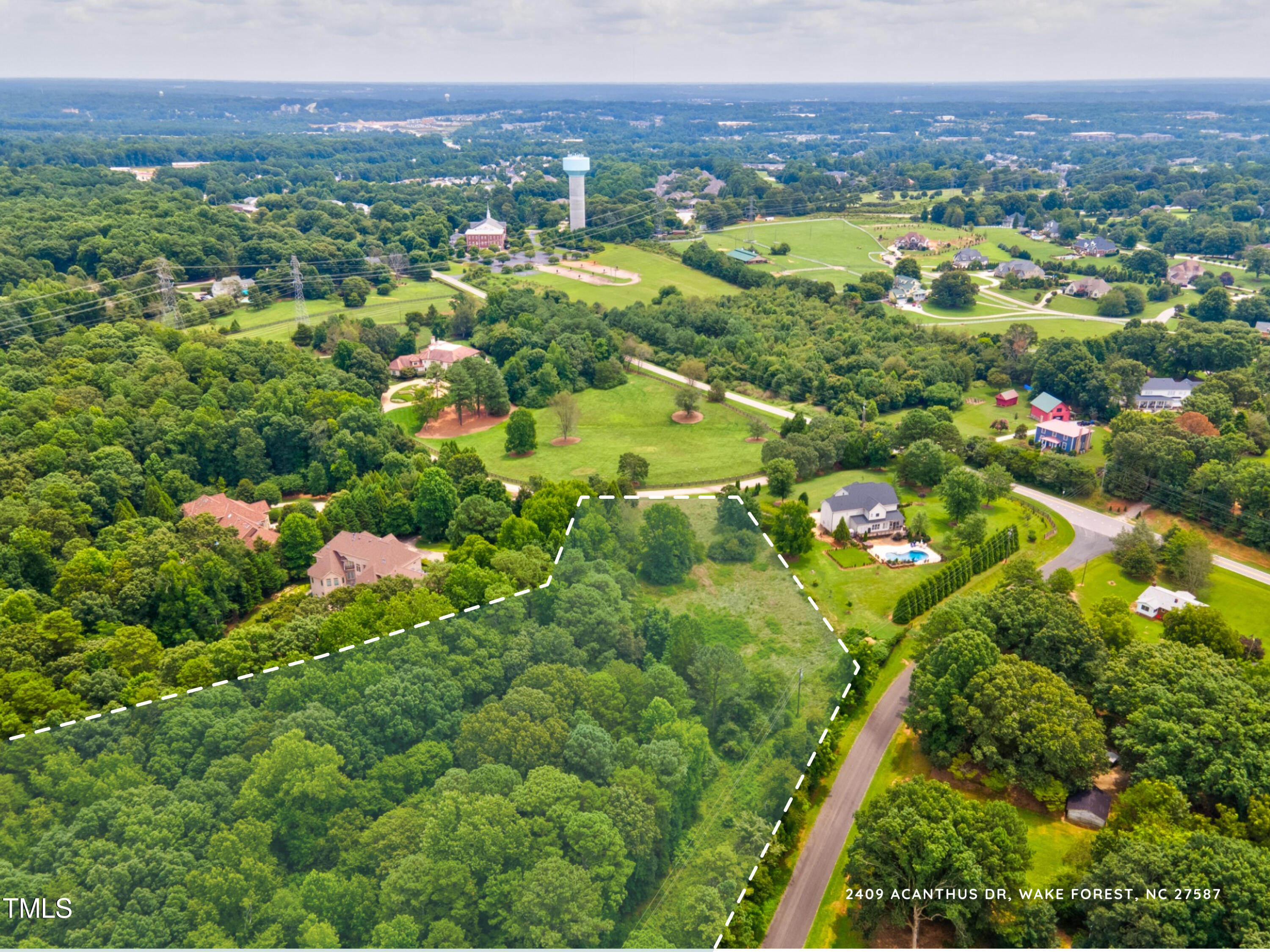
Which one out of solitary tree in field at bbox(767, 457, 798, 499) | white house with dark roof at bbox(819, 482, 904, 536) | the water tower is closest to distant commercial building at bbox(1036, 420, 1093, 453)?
white house with dark roof at bbox(819, 482, 904, 536)

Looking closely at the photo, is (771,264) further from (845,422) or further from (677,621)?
(677,621)

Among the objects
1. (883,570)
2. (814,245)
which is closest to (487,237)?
(814,245)

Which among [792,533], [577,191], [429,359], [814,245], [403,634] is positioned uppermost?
[577,191]

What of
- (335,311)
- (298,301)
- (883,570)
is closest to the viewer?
(883,570)

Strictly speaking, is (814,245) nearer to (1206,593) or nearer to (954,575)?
(954,575)

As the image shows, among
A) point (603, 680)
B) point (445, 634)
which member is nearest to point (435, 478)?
point (445, 634)
